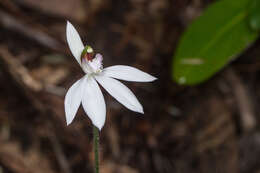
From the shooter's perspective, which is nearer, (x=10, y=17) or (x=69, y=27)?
(x=69, y=27)

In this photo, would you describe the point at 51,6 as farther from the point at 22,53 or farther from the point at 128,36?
the point at 128,36

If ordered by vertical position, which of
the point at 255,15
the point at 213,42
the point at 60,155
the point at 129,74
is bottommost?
the point at 60,155

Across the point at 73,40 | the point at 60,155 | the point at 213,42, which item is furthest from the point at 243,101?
the point at 73,40

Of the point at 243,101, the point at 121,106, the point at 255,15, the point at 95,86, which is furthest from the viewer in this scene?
the point at 243,101

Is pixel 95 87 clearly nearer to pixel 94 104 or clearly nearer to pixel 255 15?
pixel 94 104

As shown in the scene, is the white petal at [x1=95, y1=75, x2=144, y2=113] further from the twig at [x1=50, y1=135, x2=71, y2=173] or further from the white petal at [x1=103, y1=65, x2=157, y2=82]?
the twig at [x1=50, y1=135, x2=71, y2=173]

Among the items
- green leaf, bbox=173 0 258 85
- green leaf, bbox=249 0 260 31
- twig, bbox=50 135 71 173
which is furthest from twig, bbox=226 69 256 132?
twig, bbox=50 135 71 173

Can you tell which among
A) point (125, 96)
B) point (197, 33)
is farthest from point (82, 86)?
point (197, 33)
